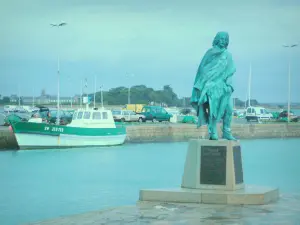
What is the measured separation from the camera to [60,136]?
50.3 m

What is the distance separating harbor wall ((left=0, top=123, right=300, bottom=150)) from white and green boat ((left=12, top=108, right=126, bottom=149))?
152cm

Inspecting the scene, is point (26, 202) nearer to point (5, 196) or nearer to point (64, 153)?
point (5, 196)

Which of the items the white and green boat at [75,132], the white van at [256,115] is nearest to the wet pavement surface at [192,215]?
the white and green boat at [75,132]

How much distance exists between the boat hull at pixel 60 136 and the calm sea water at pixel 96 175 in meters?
0.52

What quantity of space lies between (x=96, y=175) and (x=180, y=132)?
1058 inches

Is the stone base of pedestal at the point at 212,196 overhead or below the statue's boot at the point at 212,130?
below

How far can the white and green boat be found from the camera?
160 feet

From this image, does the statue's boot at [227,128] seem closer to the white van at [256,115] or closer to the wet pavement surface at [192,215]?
the wet pavement surface at [192,215]

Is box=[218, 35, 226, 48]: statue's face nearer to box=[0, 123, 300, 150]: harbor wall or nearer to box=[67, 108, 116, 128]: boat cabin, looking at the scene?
box=[67, 108, 116, 128]: boat cabin

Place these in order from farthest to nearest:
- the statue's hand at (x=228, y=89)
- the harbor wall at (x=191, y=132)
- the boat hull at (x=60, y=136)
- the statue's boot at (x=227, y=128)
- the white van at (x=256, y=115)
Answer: the white van at (x=256, y=115)
the harbor wall at (x=191, y=132)
the boat hull at (x=60, y=136)
the statue's boot at (x=227, y=128)
the statue's hand at (x=228, y=89)

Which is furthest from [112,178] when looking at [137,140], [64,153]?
[137,140]

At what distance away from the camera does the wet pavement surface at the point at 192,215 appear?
46.9 feet

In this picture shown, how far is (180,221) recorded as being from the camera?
46.9ft

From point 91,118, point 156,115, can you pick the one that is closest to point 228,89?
point 91,118
